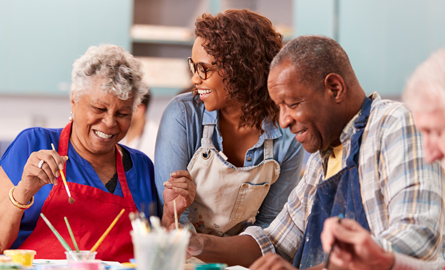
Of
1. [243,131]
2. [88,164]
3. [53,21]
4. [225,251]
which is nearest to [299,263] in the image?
[225,251]

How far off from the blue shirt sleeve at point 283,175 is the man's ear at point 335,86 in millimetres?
566

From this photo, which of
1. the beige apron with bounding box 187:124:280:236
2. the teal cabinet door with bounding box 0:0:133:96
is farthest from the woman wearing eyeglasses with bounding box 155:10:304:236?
the teal cabinet door with bounding box 0:0:133:96

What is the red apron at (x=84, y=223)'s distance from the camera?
151 cm

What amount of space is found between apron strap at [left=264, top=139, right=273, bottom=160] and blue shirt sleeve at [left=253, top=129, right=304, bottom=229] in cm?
2

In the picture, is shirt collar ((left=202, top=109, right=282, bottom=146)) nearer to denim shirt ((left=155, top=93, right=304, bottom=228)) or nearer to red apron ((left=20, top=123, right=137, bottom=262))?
denim shirt ((left=155, top=93, right=304, bottom=228))

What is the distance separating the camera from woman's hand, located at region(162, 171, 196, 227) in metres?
1.54

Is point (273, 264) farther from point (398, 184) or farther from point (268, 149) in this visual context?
point (268, 149)

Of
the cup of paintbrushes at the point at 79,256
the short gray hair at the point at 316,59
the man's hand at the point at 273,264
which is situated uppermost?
the short gray hair at the point at 316,59

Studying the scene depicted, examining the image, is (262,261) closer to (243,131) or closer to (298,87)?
(298,87)

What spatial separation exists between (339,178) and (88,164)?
924 mm

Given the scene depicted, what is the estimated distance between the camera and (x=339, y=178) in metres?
1.30

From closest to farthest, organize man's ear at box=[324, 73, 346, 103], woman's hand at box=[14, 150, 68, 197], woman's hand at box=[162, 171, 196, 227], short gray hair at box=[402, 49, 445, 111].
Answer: short gray hair at box=[402, 49, 445, 111] < man's ear at box=[324, 73, 346, 103] < woman's hand at box=[14, 150, 68, 197] < woman's hand at box=[162, 171, 196, 227]

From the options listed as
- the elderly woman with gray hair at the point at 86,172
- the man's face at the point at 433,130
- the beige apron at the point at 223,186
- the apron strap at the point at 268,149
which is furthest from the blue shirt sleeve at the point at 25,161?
the man's face at the point at 433,130

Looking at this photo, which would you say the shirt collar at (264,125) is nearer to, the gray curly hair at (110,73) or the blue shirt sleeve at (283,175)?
the blue shirt sleeve at (283,175)
